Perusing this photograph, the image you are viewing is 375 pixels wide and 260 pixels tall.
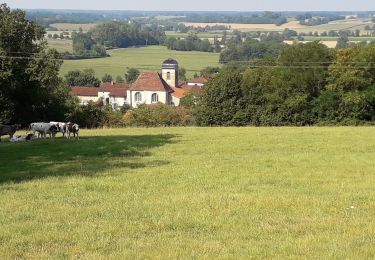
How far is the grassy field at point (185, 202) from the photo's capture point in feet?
32.0

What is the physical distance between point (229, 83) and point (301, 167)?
47174mm

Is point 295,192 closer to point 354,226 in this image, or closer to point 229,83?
point 354,226

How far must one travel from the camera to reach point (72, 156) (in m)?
24.4

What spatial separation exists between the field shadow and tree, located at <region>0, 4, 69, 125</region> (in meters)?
19.0

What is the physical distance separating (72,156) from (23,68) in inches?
1009

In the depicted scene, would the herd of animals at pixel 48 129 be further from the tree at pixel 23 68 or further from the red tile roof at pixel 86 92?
the red tile roof at pixel 86 92

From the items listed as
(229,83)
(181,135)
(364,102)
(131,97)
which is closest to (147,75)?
(131,97)

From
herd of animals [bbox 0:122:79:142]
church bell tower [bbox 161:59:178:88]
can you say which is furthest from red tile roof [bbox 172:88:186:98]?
herd of animals [bbox 0:122:79:142]

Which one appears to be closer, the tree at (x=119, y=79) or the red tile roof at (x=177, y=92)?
the red tile roof at (x=177, y=92)

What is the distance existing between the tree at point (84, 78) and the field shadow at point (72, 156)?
127 metres

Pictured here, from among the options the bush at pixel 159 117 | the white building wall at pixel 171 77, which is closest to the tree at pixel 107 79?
the white building wall at pixel 171 77

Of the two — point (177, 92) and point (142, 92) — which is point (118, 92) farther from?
point (177, 92)

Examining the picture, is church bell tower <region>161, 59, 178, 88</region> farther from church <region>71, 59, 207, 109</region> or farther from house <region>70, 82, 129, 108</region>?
house <region>70, 82, 129, 108</region>

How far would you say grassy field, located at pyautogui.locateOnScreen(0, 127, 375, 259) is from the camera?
384 inches
